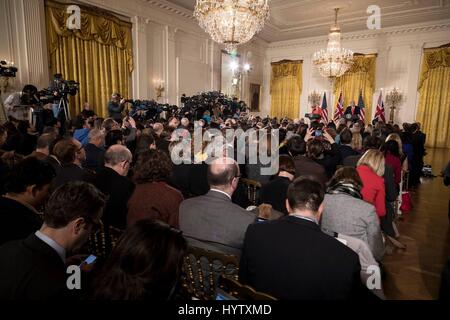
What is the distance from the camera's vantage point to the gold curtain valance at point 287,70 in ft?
51.2

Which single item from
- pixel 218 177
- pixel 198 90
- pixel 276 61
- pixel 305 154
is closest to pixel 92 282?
pixel 218 177

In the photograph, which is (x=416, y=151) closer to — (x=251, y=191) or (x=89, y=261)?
(x=251, y=191)

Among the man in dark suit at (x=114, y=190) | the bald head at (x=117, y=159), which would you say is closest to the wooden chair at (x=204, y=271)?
the man in dark suit at (x=114, y=190)

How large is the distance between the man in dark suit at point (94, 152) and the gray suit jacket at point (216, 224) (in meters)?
2.41

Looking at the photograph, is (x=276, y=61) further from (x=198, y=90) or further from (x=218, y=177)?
(x=218, y=177)

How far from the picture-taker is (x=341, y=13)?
11.3 metres

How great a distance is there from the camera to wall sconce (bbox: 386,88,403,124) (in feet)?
42.8

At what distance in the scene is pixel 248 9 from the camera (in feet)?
21.1

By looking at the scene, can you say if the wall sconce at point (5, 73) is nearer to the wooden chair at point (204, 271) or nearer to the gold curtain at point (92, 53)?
the gold curtain at point (92, 53)

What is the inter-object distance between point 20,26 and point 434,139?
15.6 m

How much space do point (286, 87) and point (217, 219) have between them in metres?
15.4

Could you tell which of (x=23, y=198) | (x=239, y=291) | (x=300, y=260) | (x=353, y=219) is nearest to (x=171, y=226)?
(x=239, y=291)

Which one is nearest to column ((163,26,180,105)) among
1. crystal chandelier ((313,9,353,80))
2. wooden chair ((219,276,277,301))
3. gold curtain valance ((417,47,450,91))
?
crystal chandelier ((313,9,353,80))

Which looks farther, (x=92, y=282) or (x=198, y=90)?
(x=198, y=90)
